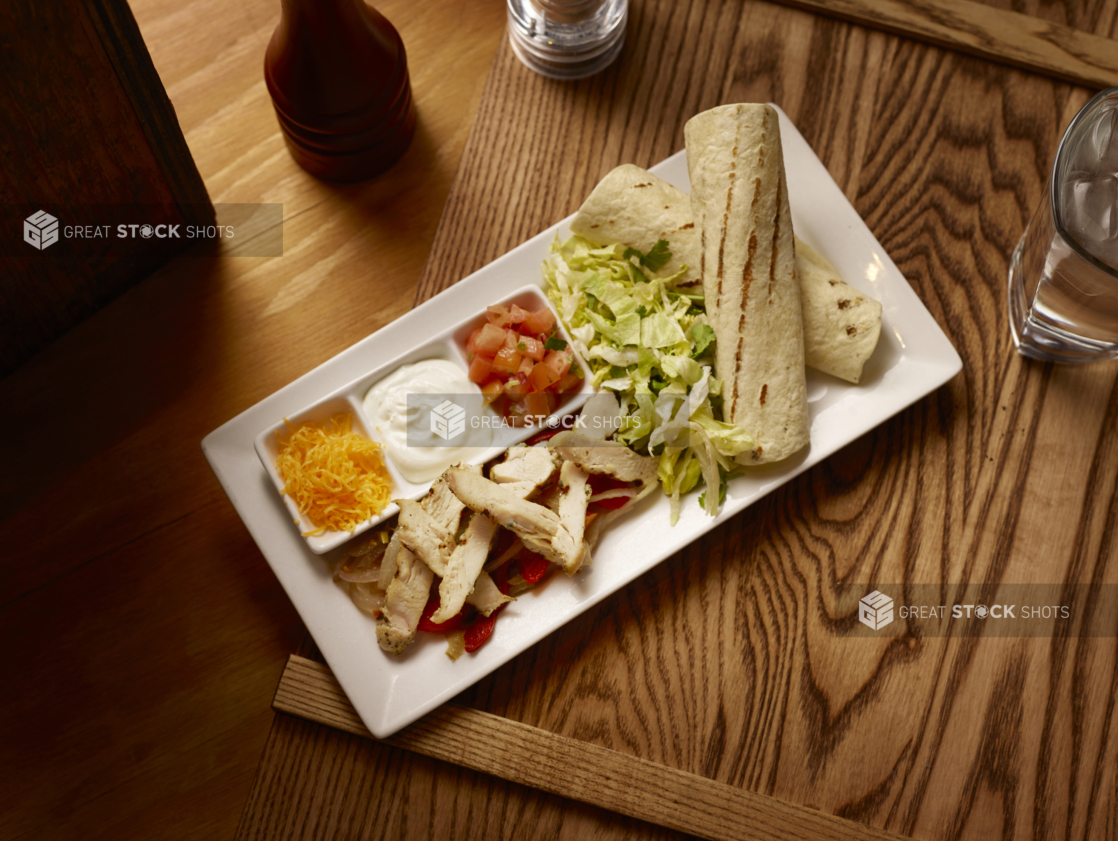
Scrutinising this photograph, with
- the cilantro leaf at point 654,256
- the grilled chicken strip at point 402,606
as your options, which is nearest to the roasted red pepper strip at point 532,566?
the grilled chicken strip at point 402,606

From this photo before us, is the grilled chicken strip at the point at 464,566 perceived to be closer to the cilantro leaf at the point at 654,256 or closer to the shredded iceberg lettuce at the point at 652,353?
the shredded iceberg lettuce at the point at 652,353

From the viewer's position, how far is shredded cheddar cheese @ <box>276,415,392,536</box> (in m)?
1.74

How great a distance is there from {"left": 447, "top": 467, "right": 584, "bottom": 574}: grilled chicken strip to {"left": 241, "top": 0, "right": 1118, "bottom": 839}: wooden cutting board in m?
0.28

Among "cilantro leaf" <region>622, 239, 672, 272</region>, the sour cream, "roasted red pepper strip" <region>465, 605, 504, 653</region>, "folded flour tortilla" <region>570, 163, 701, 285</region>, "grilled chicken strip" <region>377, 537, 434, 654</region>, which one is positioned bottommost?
"roasted red pepper strip" <region>465, 605, 504, 653</region>

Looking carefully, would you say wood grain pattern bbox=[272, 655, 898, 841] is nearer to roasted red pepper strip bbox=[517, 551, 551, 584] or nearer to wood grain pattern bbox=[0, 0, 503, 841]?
wood grain pattern bbox=[0, 0, 503, 841]

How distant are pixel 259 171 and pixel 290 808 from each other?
1565 millimetres

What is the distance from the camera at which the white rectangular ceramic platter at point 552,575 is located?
5.79 feet

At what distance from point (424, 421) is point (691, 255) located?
73 centimetres

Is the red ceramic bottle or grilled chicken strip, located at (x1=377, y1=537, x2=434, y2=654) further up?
the red ceramic bottle

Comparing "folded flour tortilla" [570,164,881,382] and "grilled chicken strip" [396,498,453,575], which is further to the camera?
"folded flour tortilla" [570,164,881,382]

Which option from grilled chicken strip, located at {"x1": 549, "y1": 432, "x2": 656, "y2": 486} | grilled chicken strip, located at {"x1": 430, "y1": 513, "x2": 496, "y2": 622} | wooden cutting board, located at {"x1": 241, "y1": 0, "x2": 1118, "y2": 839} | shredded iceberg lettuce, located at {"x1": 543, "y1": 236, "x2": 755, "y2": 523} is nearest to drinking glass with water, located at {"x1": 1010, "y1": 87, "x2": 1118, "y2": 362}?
wooden cutting board, located at {"x1": 241, "y1": 0, "x2": 1118, "y2": 839}

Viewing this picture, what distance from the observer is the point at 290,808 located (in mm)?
1871

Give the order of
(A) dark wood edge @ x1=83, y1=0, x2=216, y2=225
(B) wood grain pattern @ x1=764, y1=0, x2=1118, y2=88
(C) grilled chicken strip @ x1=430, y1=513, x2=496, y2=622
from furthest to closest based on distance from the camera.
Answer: (B) wood grain pattern @ x1=764, y1=0, x2=1118, y2=88 → (C) grilled chicken strip @ x1=430, y1=513, x2=496, y2=622 → (A) dark wood edge @ x1=83, y1=0, x2=216, y2=225

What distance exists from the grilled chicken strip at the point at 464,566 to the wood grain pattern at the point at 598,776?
30 centimetres
